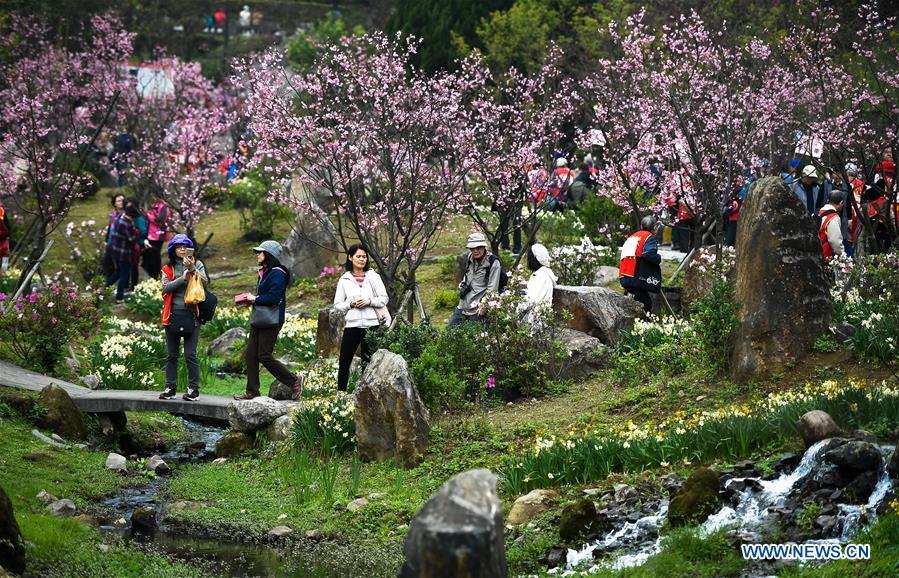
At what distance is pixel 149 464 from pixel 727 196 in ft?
28.9

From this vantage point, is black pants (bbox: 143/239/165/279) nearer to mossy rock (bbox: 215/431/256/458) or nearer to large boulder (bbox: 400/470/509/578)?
mossy rock (bbox: 215/431/256/458)

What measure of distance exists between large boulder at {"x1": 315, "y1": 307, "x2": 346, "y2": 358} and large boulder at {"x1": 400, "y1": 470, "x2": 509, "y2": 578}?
10039 mm

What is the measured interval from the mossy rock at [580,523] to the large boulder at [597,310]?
20.4 ft

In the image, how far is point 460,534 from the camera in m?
5.44

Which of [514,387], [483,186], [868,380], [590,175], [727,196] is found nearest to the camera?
[868,380]

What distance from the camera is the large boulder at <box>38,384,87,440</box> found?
11.7 meters

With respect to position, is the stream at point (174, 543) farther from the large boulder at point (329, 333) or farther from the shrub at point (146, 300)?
the shrub at point (146, 300)

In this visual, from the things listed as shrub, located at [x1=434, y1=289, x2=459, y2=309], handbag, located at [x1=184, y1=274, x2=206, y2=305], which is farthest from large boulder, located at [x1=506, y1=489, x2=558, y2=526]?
shrub, located at [x1=434, y1=289, x2=459, y2=309]

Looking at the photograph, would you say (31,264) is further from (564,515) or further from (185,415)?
(564,515)

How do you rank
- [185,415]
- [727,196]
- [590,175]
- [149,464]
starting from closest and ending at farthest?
1. [149,464]
2. [185,415]
3. [727,196]
4. [590,175]

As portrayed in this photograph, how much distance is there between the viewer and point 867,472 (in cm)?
778

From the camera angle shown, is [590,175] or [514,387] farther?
[590,175]

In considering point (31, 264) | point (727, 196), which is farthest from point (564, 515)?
point (31, 264)

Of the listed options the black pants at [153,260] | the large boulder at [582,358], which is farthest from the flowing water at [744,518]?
the black pants at [153,260]
